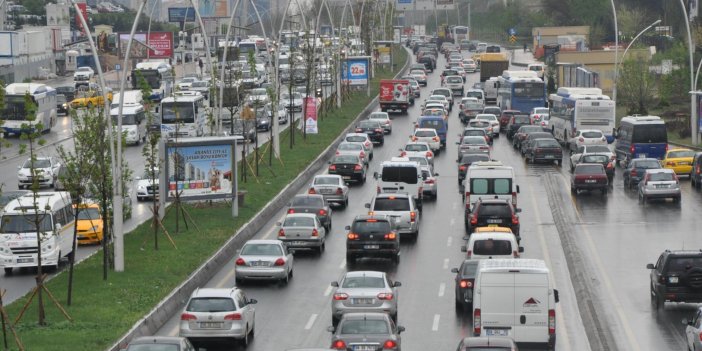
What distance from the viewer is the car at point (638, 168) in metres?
61.0

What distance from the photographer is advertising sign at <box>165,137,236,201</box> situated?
158 feet

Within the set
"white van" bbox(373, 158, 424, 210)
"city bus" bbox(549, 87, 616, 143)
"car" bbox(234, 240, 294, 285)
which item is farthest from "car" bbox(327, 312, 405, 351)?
"city bus" bbox(549, 87, 616, 143)

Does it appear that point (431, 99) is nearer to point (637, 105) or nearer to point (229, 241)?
point (637, 105)

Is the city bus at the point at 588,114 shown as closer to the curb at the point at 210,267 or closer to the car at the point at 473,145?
the car at the point at 473,145

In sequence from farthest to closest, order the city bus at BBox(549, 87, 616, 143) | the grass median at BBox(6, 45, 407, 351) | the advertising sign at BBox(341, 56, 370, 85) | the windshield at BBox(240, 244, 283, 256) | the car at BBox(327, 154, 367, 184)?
the advertising sign at BBox(341, 56, 370, 85)
the city bus at BBox(549, 87, 616, 143)
the car at BBox(327, 154, 367, 184)
the windshield at BBox(240, 244, 283, 256)
the grass median at BBox(6, 45, 407, 351)

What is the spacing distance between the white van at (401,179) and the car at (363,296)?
67.6ft

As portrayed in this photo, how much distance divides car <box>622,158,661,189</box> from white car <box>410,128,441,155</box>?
16.2 m

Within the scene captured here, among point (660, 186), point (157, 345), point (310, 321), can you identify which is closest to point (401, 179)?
point (660, 186)

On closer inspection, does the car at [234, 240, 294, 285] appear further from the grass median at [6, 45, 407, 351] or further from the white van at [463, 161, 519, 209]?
the white van at [463, 161, 519, 209]

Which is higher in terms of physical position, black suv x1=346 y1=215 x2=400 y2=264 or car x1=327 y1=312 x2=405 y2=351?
car x1=327 y1=312 x2=405 y2=351

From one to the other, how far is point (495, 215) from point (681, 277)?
479 inches

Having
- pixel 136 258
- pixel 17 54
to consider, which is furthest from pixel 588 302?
pixel 17 54

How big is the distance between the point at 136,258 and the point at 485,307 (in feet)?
52.3

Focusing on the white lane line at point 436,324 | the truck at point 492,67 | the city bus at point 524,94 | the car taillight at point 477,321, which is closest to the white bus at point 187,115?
the city bus at point 524,94
